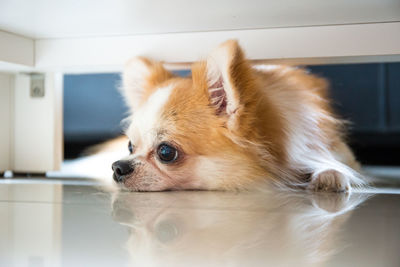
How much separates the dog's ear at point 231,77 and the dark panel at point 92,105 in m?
2.03

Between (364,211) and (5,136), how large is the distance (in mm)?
1278

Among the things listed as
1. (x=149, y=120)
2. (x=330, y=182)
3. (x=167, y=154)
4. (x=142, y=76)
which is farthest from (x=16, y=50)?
(x=330, y=182)

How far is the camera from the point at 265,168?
1.22 meters

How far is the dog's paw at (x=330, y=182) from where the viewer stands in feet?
3.88

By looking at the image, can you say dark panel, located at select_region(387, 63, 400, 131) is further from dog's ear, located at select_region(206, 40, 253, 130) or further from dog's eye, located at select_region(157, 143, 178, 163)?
dog's eye, located at select_region(157, 143, 178, 163)

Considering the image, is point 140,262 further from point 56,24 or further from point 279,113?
point 56,24

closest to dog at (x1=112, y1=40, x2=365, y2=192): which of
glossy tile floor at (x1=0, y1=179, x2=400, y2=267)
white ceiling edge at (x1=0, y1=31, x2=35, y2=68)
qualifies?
glossy tile floor at (x1=0, y1=179, x2=400, y2=267)

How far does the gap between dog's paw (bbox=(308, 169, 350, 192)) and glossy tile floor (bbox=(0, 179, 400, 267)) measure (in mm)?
84

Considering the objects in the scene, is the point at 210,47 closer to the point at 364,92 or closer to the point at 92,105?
the point at 364,92

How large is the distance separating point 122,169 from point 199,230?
540mm

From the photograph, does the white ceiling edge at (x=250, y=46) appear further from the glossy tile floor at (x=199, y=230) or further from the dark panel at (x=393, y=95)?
the dark panel at (x=393, y=95)

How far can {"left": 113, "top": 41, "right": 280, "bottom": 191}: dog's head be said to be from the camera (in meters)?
1.18

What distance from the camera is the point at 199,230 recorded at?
2.21ft

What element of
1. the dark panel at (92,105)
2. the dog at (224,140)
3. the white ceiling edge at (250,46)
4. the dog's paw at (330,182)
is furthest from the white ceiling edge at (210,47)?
the dark panel at (92,105)
